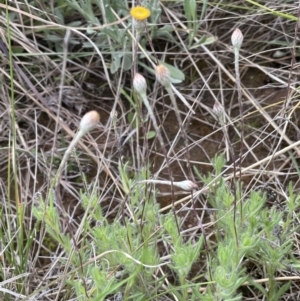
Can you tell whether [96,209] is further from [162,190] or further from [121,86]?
[121,86]

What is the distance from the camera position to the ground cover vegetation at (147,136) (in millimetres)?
1224

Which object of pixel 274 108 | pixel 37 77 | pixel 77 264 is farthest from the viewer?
pixel 37 77

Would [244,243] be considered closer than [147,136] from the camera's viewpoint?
Yes

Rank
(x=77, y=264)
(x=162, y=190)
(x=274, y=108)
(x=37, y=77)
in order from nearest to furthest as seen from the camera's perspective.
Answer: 1. (x=77, y=264)
2. (x=162, y=190)
3. (x=274, y=108)
4. (x=37, y=77)

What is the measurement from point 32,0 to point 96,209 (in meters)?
0.90

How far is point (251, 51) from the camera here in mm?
1765

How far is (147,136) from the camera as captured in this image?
127cm

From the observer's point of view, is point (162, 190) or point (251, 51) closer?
point (162, 190)

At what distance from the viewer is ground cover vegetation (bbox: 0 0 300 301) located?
4.01ft

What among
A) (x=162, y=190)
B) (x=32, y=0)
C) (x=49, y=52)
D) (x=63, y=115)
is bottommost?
(x=162, y=190)

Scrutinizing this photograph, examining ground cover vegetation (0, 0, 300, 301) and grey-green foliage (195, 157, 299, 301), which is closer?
grey-green foliage (195, 157, 299, 301)

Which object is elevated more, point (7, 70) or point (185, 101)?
point (7, 70)

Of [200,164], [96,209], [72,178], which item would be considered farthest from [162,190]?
[96,209]

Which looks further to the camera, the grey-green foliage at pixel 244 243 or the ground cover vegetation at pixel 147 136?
the ground cover vegetation at pixel 147 136
